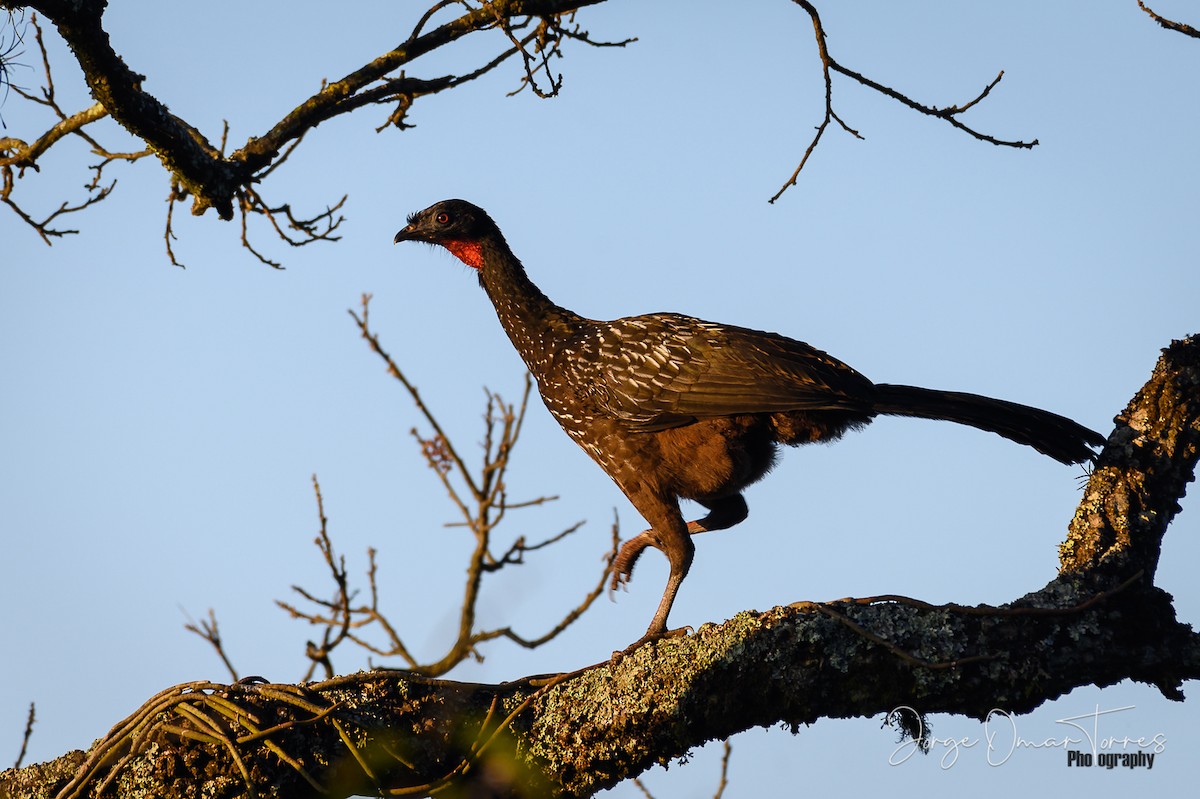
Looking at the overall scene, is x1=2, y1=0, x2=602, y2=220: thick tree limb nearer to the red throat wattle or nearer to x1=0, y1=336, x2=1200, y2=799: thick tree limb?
the red throat wattle

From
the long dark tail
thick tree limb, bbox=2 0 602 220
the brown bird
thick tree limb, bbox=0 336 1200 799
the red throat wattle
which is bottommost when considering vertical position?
thick tree limb, bbox=0 336 1200 799

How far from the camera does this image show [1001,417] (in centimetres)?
429

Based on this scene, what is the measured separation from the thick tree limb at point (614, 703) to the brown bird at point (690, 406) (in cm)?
106

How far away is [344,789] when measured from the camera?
10.5 ft

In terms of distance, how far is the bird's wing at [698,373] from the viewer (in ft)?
15.4

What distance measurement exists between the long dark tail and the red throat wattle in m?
2.31

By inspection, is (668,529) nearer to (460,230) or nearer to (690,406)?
(690,406)

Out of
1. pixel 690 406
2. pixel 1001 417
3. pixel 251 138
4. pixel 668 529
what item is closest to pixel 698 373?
pixel 690 406

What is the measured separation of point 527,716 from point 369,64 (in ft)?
8.25

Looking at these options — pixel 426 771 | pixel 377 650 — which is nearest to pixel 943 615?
pixel 426 771

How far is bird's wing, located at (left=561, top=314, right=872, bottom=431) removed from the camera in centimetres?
470

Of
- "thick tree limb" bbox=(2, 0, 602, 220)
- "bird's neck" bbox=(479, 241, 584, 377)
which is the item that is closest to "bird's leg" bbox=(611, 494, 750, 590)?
"bird's neck" bbox=(479, 241, 584, 377)

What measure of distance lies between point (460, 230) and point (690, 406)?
1.77 m

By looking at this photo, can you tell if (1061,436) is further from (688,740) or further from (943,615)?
(688,740)
